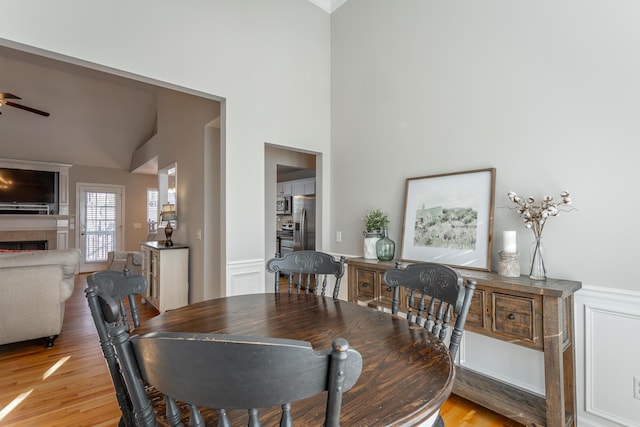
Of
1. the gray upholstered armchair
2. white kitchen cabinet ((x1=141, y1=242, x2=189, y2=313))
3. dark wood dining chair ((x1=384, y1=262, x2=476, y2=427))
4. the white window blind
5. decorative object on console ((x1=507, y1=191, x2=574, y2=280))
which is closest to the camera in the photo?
dark wood dining chair ((x1=384, y1=262, x2=476, y2=427))

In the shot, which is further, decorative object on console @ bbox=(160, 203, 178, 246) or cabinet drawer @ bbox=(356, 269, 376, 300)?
decorative object on console @ bbox=(160, 203, 178, 246)

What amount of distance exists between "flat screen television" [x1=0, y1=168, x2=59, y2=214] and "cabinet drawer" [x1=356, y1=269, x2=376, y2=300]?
7768mm

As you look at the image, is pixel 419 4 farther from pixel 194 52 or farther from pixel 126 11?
pixel 126 11

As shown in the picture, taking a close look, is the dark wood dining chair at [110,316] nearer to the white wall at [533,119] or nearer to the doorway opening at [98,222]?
the white wall at [533,119]

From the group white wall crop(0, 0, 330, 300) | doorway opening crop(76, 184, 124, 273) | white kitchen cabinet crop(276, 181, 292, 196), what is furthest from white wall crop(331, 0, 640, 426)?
doorway opening crop(76, 184, 124, 273)

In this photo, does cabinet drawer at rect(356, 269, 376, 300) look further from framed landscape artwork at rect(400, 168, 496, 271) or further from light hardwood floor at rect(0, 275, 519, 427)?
light hardwood floor at rect(0, 275, 519, 427)

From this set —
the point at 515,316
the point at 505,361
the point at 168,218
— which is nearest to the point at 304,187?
the point at 168,218

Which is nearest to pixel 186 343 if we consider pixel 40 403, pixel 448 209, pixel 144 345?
pixel 144 345

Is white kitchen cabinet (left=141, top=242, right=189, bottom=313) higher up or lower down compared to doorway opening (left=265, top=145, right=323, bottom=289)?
lower down

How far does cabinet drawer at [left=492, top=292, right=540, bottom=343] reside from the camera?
178 centimetres

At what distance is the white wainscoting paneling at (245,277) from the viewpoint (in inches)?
111

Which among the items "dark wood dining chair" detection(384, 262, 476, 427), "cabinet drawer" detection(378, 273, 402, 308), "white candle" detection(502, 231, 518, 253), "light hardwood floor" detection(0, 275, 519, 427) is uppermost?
"white candle" detection(502, 231, 518, 253)

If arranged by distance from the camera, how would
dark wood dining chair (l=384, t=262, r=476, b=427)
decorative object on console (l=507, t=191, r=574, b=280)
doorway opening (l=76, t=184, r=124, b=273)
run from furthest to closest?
1. doorway opening (l=76, t=184, r=124, b=273)
2. decorative object on console (l=507, t=191, r=574, b=280)
3. dark wood dining chair (l=384, t=262, r=476, b=427)

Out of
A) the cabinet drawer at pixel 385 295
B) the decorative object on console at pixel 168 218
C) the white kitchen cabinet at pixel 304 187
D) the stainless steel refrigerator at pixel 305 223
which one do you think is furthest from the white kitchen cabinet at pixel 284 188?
the cabinet drawer at pixel 385 295
